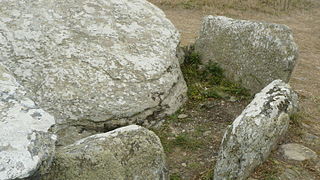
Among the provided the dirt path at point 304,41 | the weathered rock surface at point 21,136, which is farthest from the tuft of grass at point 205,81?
the weathered rock surface at point 21,136

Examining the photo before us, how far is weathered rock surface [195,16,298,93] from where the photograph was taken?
5.94 meters

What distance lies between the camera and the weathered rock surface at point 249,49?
5938 millimetres

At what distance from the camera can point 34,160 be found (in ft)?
9.69

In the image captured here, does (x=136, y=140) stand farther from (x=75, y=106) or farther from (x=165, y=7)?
(x=165, y=7)

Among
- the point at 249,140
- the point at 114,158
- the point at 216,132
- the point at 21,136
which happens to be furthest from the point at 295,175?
the point at 21,136

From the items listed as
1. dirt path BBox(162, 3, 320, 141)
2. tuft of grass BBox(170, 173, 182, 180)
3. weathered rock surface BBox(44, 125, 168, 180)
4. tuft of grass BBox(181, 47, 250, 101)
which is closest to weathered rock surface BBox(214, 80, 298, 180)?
tuft of grass BBox(170, 173, 182, 180)

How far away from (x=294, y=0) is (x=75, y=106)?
14.2 meters

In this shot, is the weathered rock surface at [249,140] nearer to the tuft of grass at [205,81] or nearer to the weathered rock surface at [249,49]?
the weathered rock surface at [249,49]

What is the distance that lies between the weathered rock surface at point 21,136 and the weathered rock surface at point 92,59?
144 cm

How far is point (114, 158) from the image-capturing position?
370 centimetres

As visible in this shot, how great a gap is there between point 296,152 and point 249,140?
0.87m

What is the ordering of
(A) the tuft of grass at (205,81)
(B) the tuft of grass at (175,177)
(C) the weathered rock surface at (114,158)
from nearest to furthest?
(C) the weathered rock surface at (114,158)
(B) the tuft of grass at (175,177)
(A) the tuft of grass at (205,81)

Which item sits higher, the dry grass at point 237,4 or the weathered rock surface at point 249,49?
the weathered rock surface at point 249,49

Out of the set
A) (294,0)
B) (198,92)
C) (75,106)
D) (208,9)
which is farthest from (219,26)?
(294,0)
